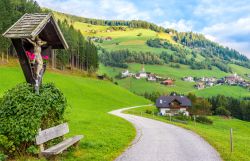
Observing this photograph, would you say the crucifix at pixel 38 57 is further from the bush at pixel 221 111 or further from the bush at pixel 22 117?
the bush at pixel 221 111

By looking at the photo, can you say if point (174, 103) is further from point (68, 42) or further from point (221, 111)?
point (68, 42)

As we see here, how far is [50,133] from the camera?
1603 centimetres

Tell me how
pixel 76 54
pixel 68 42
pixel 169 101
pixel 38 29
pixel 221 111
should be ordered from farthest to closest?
pixel 76 54
pixel 221 111
pixel 68 42
pixel 169 101
pixel 38 29

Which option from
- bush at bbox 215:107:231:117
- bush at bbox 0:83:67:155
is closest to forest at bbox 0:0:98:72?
bush at bbox 215:107:231:117

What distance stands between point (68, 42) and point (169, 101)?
44809 millimetres

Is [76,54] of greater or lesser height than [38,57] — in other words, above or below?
above

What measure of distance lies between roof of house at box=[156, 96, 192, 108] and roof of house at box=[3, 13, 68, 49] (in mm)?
108420

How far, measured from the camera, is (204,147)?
23500 mm

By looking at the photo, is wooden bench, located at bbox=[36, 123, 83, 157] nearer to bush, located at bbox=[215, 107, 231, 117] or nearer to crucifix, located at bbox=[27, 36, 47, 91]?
crucifix, located at bbox=[27, 36, 47, 91]

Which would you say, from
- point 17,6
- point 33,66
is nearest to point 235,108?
point 17,6

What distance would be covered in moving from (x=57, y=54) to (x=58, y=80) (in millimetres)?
Answer: 21231

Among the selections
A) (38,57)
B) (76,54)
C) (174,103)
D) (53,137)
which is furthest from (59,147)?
(76,54)

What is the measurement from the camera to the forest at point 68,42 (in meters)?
107

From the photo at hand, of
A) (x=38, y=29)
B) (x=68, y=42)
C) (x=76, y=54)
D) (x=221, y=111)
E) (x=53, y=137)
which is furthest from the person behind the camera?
(x=76, y=54)
